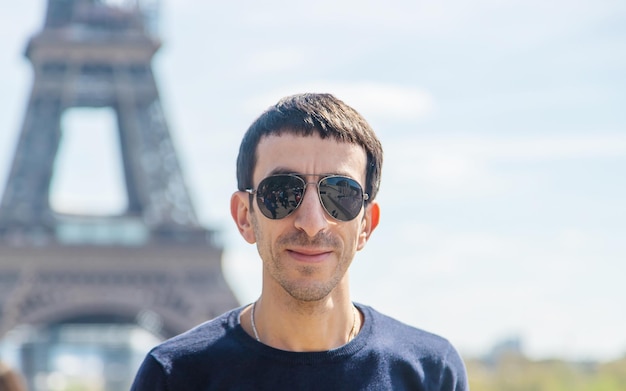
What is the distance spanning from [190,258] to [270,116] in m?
38.9

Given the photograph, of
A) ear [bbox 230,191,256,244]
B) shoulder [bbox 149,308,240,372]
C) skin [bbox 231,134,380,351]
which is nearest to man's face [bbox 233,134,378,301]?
skin [bbox 231,134,380,351]

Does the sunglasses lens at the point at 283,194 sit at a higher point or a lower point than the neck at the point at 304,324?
higher

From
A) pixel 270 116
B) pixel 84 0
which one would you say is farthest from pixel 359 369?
pixel 84 0

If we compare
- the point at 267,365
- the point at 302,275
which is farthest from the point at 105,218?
the point at 302,275

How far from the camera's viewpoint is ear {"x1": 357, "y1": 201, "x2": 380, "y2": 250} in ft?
14.2

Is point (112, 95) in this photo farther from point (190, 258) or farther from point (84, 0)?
point (190, 258)

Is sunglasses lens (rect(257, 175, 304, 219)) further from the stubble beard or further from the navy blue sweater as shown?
the navy blue sweater

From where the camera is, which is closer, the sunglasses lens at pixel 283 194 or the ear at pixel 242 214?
the sunglasses lens at pixel 283 194

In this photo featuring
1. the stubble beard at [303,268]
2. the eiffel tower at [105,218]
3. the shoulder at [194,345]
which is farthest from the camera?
the eiffel tower at [105,218]

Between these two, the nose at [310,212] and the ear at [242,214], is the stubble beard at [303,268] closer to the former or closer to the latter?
the nose at [310,212]

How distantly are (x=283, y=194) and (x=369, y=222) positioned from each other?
0.39 meters

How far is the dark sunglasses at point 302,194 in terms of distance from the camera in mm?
4137

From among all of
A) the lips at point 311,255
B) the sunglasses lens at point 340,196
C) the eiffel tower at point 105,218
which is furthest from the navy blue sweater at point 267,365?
the eiffel tower at point 105,218

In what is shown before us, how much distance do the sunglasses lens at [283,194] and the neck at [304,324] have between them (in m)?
0.30
